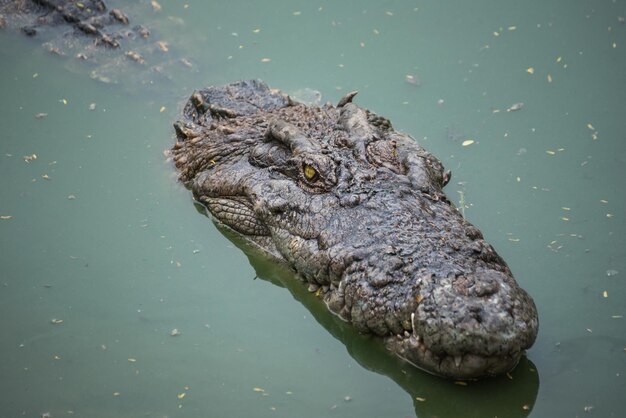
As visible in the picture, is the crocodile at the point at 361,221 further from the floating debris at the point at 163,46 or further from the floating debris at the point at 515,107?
the floating debris at the point at 515,107

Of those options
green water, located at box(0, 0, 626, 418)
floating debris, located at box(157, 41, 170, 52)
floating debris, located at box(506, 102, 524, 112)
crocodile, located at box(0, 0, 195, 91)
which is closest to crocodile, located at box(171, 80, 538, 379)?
green water, located at box(0, 0, 626, 418)

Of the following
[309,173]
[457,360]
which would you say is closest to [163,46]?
[309,173]

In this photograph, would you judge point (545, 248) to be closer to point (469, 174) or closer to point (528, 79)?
point (469, 174)

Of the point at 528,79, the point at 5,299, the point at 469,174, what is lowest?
the point at 5,299

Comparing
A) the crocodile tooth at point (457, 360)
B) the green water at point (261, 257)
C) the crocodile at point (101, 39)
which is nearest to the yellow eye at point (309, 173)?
the green water at point (261, 257)

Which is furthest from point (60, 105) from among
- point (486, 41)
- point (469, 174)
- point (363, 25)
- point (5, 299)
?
point (486, 41)

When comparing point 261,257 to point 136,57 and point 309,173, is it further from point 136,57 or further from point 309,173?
point 136,57
